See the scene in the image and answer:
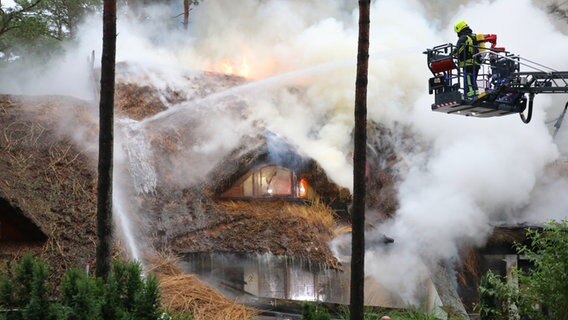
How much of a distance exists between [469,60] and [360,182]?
3.61 metres

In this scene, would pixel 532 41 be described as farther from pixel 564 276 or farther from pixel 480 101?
pixel 564 276

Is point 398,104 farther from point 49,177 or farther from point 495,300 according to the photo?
point 49,177

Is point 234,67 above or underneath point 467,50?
above

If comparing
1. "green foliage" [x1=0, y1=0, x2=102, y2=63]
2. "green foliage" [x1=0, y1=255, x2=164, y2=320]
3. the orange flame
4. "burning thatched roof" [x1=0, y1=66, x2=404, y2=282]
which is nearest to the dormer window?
"burning thatched roof" [x1=0, y1=66, x2=404, y2=282]

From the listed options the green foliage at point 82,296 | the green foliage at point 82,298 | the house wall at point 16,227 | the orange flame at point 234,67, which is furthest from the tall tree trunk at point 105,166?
the orange flame at point 234,67

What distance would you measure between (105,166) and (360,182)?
3.94 metres

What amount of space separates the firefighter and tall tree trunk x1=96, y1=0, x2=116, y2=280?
6.21 m

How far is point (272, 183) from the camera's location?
15.1 meters

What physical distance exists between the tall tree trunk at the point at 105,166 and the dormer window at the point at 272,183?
21.2ft

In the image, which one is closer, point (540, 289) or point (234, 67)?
point (540, 289)

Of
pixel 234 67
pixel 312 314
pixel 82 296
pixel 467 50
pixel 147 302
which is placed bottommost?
pixel 312 314

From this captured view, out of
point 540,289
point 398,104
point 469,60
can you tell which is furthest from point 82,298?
point 398,104

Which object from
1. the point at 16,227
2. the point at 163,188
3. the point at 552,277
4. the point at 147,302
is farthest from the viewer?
the point at 163,188

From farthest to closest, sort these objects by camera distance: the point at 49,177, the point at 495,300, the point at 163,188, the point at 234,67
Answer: the point at 234,67 < the point at 163,188 < the point at 49,177 < the point at 495,300
